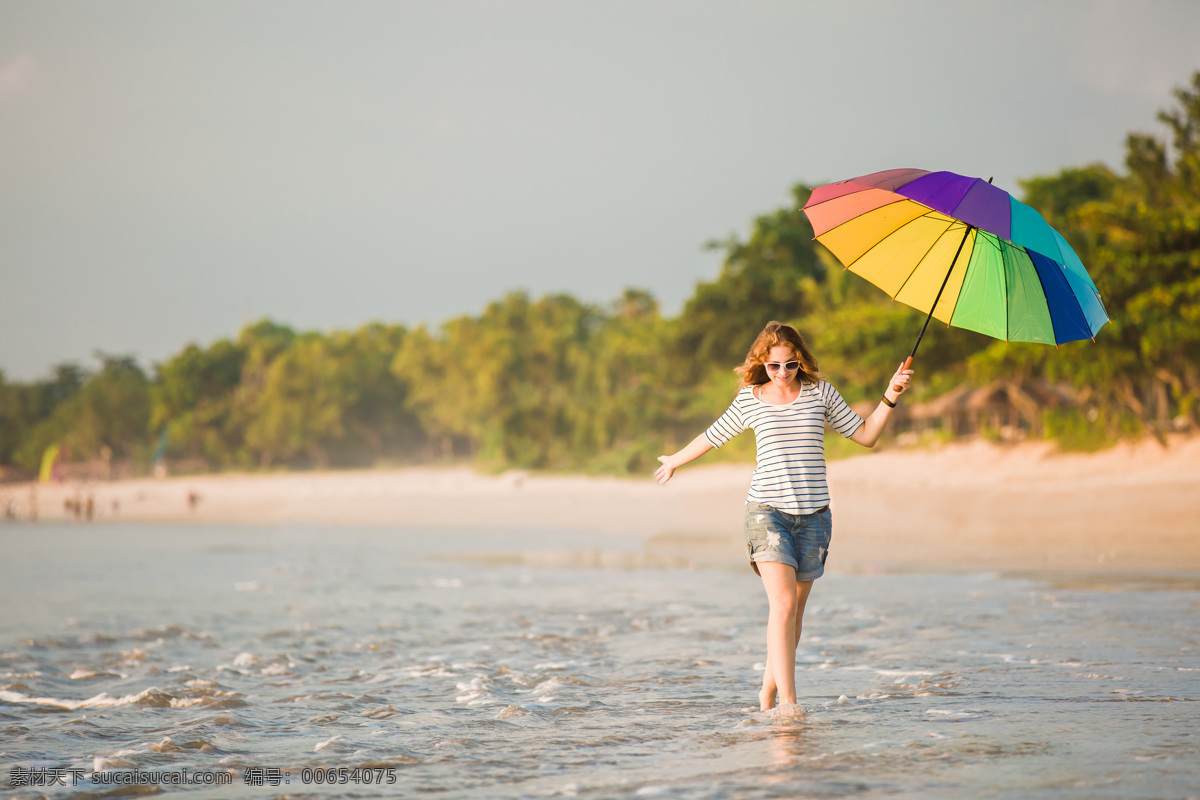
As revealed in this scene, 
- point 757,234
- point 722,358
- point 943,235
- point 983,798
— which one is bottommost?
point 983,798

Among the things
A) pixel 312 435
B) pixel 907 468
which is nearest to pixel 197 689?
pixel 907 468

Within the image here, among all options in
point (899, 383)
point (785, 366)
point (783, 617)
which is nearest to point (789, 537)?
point (783, 617)

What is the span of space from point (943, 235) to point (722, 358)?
31668 millimetres

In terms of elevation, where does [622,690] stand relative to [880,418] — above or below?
Result: below

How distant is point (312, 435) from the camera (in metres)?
63.2

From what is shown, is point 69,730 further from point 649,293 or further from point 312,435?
point 312,435

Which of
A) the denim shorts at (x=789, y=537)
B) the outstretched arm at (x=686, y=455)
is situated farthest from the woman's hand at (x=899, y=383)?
the outstretched arm at (x=686, y=455)

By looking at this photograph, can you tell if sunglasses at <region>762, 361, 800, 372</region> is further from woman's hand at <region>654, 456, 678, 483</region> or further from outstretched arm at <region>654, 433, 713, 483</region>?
woman's hand at <region>654, 456, 678, 483</region>

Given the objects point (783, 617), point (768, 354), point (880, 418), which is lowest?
point (783, 617)

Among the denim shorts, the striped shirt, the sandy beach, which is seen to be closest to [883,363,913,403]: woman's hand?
the striped shirt

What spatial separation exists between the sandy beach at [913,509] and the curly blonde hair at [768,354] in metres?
7.90

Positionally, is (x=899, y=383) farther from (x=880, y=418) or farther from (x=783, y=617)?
(x=783, y=617)

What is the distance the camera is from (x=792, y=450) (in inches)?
174

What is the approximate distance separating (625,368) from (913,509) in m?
28.2
